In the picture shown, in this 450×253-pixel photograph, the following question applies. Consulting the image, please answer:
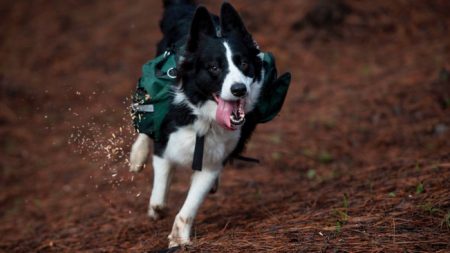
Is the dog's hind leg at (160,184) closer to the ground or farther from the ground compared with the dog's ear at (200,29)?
closer to the ground

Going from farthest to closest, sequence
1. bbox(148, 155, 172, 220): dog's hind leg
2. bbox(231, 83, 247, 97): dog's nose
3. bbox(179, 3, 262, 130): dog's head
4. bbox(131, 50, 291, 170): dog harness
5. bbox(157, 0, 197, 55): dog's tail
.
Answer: bbox(157, 0, 197, 55): dog's tail
bbox(148, 155, 172, 220): dog's hind leg
bbox(131, 50, 291, 170): dog harness
bbox(179, 3, 262, 130): dog's head
bbox(231, 83, 247, 97): dog's nose

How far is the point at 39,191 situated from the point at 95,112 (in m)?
2.13

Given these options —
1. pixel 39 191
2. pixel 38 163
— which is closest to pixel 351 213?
pixel 39 191

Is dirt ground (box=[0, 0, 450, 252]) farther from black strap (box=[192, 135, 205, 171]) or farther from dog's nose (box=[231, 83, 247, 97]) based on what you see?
dog's nose (box=[231, 83, 247, 97])

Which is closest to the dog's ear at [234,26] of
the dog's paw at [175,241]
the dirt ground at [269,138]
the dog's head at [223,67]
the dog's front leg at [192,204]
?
the dog's head at [223,67]

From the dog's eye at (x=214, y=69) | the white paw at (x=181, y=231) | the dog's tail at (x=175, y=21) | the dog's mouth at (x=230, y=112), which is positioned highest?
the dog's tail at (x=175, y=21)

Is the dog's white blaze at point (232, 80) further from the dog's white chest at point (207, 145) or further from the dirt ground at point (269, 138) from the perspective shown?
the dirt ground at point (269, 138)

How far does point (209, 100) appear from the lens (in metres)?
3.87

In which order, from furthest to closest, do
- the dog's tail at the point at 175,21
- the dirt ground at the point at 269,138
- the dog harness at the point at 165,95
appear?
the dog's tail at the point at 175,21 → the dog harness at the point at 165,95 → the dirt ground at the point at 269,138

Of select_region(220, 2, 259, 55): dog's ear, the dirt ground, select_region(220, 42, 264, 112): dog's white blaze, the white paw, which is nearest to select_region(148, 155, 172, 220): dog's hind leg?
the dirt ground

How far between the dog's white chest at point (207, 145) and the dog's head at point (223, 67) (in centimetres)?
19

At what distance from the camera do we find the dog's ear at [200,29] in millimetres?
3844

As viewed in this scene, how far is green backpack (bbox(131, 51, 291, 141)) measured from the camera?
13.4 feet

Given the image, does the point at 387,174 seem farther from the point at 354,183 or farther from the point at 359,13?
the point at 359,13
